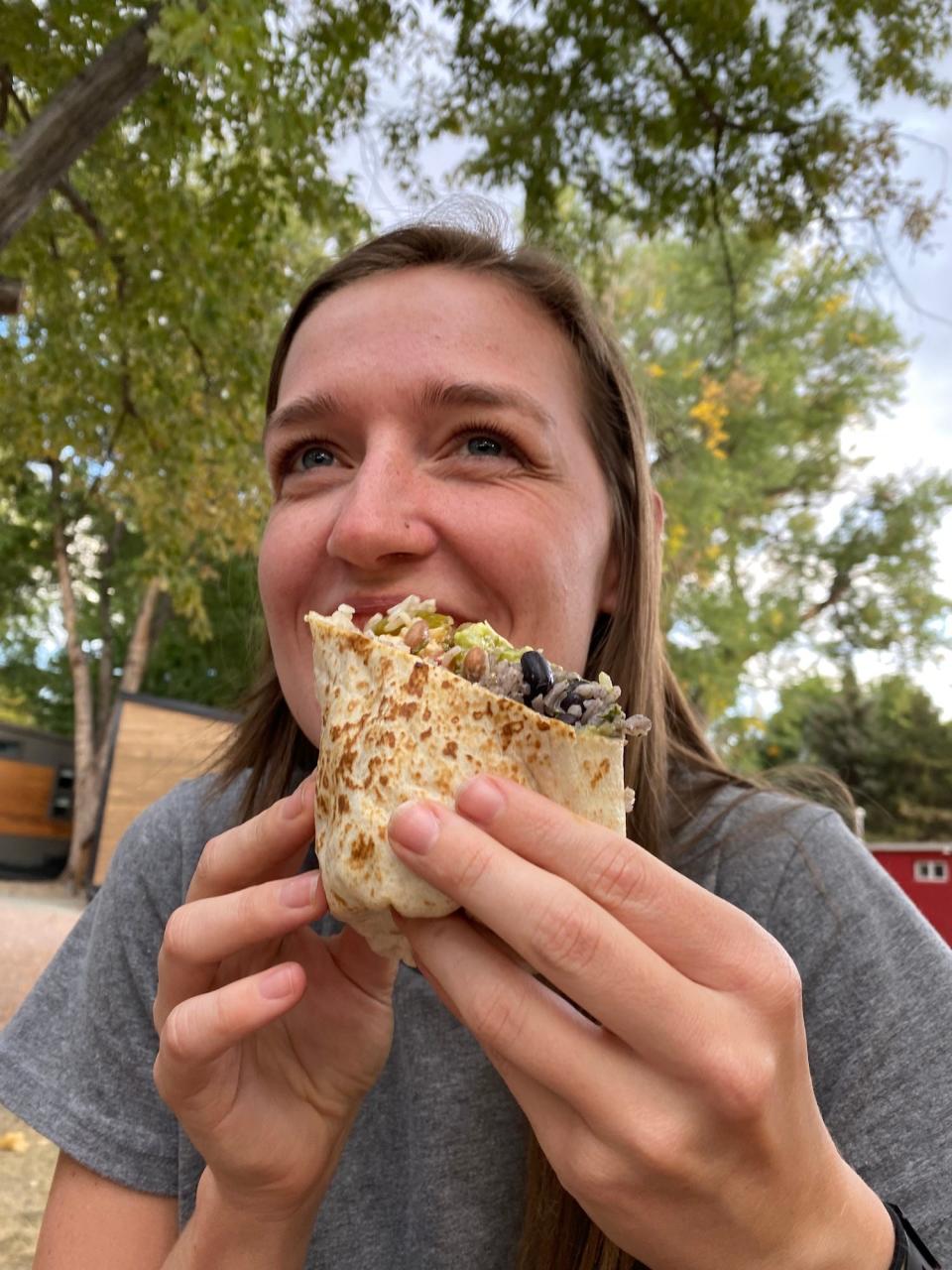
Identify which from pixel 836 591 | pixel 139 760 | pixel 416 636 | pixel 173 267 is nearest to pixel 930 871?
pixel 836 591

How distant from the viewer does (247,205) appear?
6.81 m

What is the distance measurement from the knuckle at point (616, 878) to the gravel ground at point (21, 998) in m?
3.81

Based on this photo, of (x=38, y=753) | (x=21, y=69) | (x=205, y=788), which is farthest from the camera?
(x=38, y=753)

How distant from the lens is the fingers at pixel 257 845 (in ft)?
4.87

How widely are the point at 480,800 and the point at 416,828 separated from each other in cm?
9

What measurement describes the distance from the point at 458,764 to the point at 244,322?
709 centimetres

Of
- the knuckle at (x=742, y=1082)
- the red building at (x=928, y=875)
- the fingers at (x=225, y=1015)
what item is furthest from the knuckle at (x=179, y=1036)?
the red building at (x=928, y=875)

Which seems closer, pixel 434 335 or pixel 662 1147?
pixel 662 1147

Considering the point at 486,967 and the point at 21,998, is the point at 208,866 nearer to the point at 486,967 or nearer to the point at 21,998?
the point at 486,967

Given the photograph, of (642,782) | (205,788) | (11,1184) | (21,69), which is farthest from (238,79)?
(11,1184)

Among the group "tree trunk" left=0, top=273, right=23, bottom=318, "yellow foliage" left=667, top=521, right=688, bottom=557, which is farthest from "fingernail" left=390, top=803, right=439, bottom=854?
"yellow foliage" left=667, top=521, right=688, bottom=557

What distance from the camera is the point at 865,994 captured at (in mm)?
1877

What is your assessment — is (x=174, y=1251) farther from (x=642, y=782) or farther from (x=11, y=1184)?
(x=11, y=1184)

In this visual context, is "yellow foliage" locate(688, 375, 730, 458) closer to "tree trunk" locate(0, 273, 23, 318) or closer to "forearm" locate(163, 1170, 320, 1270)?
"tree trunk" locate(0, 273, 23, 318)
